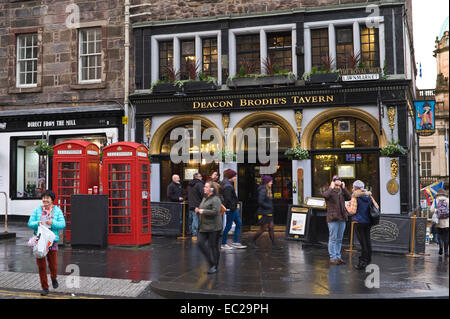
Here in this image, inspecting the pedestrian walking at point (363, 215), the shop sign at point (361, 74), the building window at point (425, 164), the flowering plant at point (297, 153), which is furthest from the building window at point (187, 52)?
the building window at point (425, 164)

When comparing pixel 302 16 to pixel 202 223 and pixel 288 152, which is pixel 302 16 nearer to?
pixel 288 152

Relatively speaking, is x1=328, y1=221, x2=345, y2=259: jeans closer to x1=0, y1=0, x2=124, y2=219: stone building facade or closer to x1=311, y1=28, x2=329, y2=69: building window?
x1=311, y1=28, x2=329, y2=69: building window

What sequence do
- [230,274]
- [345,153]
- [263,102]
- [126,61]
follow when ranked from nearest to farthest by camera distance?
[230,274] → [345,153] → [263,102] → [126,61]

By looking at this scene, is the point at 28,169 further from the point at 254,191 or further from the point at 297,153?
the point at 297,153

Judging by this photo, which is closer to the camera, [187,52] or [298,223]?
[298,223]

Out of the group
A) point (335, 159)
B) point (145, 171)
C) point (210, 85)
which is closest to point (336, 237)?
point (145, 171)

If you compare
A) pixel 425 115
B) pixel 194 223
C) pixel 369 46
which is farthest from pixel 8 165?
pixel 425 115

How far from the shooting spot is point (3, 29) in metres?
20.1

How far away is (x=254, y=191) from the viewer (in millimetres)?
17422

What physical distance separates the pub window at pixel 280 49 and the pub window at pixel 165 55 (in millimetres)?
3883

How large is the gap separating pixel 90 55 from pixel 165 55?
3209mm

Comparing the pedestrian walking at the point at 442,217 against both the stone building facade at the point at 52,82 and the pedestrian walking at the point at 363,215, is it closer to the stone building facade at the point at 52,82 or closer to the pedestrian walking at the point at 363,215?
the pedestrian walking at the point at 363,215

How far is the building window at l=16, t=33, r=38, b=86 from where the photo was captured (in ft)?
65.2
